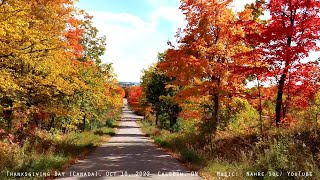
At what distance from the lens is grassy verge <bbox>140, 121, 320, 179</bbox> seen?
8703 millimetres

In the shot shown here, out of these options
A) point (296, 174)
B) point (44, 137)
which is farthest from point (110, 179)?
point (44, 137)

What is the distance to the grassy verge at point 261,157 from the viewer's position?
28.6ft

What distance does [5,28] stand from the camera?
424 inches

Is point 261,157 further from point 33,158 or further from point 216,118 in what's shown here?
point 216,118

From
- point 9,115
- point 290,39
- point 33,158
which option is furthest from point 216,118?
point 9,115

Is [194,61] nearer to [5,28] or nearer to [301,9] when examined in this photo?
[301,9]

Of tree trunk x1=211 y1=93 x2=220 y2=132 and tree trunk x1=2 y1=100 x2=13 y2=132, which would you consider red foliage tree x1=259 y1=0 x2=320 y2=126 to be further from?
tree trunk x1=2 y1=100 x2=13 y2=132

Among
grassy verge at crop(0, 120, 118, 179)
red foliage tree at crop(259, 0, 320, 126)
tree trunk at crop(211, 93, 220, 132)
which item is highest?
red foliage tree at crop(259, 0, 320, 126)

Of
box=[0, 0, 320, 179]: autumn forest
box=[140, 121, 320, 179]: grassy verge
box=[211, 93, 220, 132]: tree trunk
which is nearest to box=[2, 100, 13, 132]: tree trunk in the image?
box=[0, 0, 320, 179]: autumn forest

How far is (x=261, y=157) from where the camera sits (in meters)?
10.0

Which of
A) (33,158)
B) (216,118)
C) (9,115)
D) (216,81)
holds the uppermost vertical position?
(216,81)

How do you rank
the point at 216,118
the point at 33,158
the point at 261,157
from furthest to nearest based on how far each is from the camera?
the point at 216,118 → the point at 33,158 → the point at 261,157

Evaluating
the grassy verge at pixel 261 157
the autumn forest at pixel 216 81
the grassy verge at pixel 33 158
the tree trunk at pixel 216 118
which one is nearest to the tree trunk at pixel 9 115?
the autumn forest at pixel 216 81

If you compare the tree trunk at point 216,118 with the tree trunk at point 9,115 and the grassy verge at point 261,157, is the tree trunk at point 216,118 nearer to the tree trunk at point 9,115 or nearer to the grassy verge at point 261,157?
the grassy verge at point 261,157
